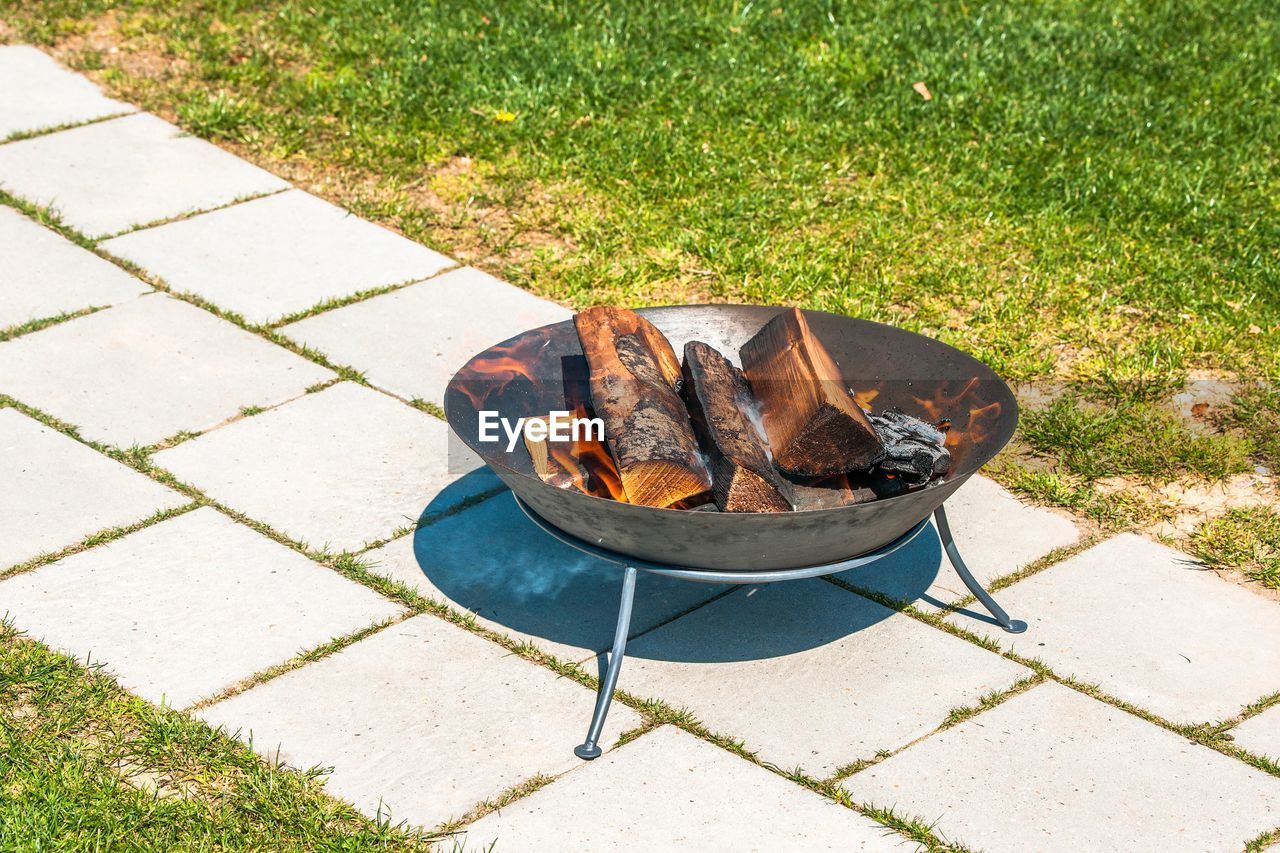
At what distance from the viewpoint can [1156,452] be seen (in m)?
4.29

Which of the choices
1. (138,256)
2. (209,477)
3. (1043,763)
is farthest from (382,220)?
(1043,763)

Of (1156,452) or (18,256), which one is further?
(18,256)

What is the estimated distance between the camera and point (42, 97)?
6340 millimetres

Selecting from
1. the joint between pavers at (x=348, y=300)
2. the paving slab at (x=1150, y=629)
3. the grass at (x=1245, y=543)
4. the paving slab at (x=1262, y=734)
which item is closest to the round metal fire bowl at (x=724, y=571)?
the paving slab at (x=1150, y=629)

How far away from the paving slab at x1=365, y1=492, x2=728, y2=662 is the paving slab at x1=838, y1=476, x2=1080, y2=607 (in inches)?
18.6

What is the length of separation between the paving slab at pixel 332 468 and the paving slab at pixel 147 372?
0.43 feet

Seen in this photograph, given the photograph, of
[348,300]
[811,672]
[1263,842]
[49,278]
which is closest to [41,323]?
[49,278]

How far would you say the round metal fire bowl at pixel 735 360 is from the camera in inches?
117

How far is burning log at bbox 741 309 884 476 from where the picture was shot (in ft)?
10.3

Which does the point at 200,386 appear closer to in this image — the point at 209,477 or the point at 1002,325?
the point at 209,477

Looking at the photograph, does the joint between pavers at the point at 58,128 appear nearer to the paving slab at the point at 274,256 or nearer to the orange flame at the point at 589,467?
the paving slab at the point at 274,256

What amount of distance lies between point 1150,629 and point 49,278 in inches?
151

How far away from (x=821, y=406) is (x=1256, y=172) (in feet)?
12.1

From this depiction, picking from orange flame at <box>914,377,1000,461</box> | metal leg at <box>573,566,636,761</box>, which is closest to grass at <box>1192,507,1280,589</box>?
orange flame at <box>914,377,1000,461</box>
